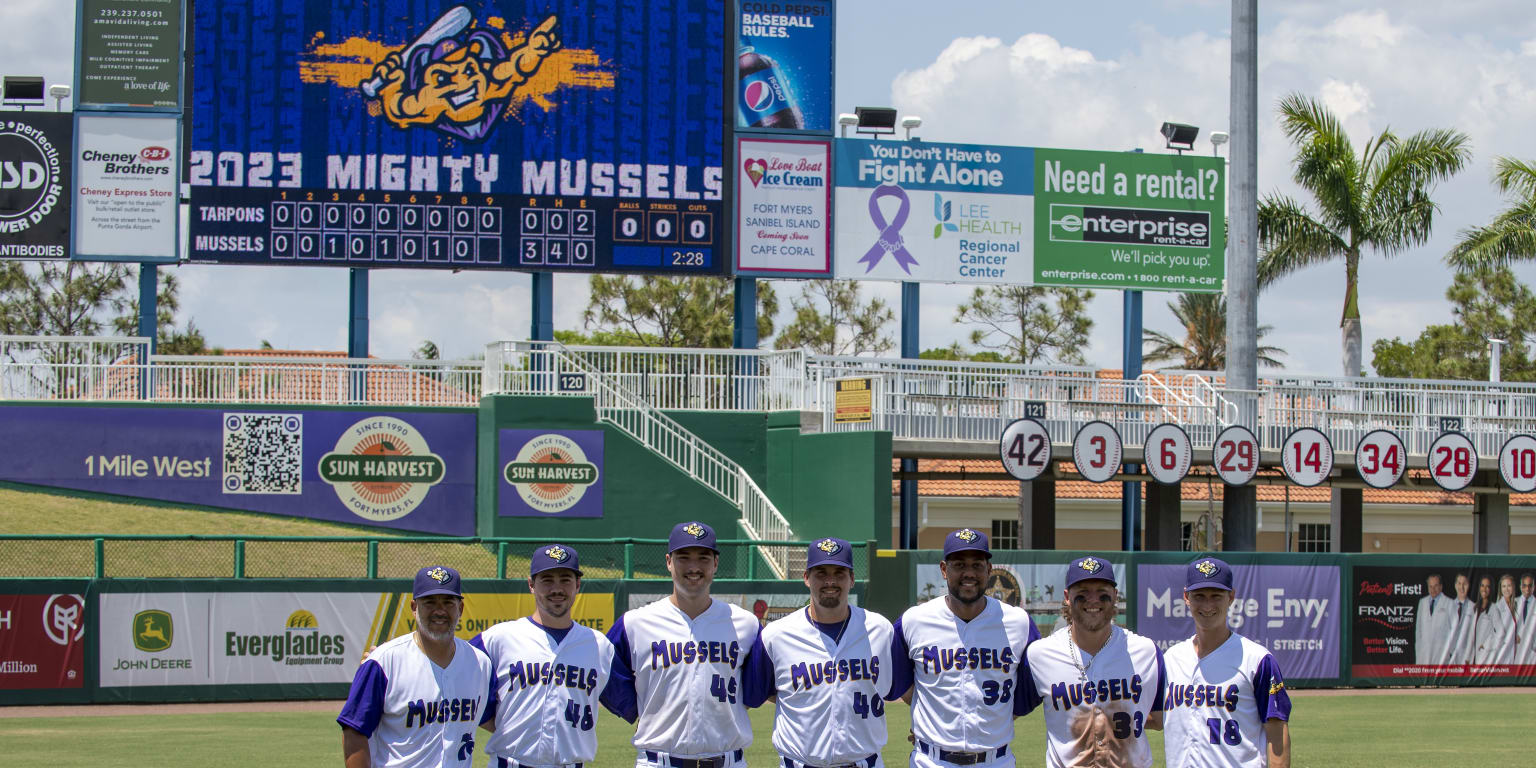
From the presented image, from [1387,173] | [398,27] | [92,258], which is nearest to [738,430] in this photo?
[398,27]

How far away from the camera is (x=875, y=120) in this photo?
104ft

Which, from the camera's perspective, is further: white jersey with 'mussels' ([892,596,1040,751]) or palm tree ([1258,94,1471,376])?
palm tree ([1258,94,1471,376])

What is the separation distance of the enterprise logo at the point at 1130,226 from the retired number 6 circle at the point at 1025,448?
7.18m

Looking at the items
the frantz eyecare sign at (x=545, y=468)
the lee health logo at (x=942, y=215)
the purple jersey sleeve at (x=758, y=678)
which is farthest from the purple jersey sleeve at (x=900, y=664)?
the lee health logo at (x=942, y=215)

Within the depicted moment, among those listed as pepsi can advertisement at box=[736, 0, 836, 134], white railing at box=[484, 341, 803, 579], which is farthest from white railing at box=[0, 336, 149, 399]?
pepsi can advertisement at box=[736, 0, 836, 134]

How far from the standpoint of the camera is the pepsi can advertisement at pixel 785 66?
30.7m

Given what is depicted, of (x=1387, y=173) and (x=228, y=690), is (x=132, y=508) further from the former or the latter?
(x=1387, y=173)

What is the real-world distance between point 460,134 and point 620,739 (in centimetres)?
1686

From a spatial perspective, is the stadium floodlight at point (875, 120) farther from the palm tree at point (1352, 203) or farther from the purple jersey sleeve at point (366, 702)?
the purple jersey sleeve at point (366, 702)

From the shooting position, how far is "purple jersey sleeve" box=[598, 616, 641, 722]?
7.61m

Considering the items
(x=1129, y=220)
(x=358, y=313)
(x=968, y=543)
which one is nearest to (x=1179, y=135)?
(x=1129, y=220)

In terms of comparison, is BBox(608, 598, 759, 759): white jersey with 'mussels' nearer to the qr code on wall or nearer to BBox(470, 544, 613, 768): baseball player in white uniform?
BBox(470, 544, 613, 768): baseball player in white uniform

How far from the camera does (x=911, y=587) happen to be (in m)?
22.0

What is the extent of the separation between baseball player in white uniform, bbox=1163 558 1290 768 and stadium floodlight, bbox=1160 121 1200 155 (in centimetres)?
2729
